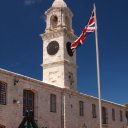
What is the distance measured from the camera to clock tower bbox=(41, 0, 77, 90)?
118ft

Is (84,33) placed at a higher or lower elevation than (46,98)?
higher

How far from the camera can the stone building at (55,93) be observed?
25.2 m

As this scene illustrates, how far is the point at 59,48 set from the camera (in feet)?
121

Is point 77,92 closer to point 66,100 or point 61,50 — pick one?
point 66,100

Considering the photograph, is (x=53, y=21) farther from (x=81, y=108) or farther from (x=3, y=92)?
(x=3, y=92)

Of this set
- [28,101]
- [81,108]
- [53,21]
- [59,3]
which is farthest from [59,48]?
[28,101]

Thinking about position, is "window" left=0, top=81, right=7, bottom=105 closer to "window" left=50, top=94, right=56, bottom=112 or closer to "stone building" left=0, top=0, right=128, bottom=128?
"stone building" left=0, top=0, right=128, bottom=128

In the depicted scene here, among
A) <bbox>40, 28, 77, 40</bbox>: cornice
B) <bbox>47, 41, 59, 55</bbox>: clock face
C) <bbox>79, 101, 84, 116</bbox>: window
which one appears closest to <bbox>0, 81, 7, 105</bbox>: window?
<bbox>47, 41, 59, 55</bbox>: clock face

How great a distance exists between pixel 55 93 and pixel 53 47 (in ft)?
26.5

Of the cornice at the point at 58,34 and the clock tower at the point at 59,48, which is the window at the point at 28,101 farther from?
the cornice at the point at 58,34

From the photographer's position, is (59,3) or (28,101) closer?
(28,101)

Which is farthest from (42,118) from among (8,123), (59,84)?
(59,84)

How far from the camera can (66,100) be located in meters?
32.8

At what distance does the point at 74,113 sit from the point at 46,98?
19.6 feet
